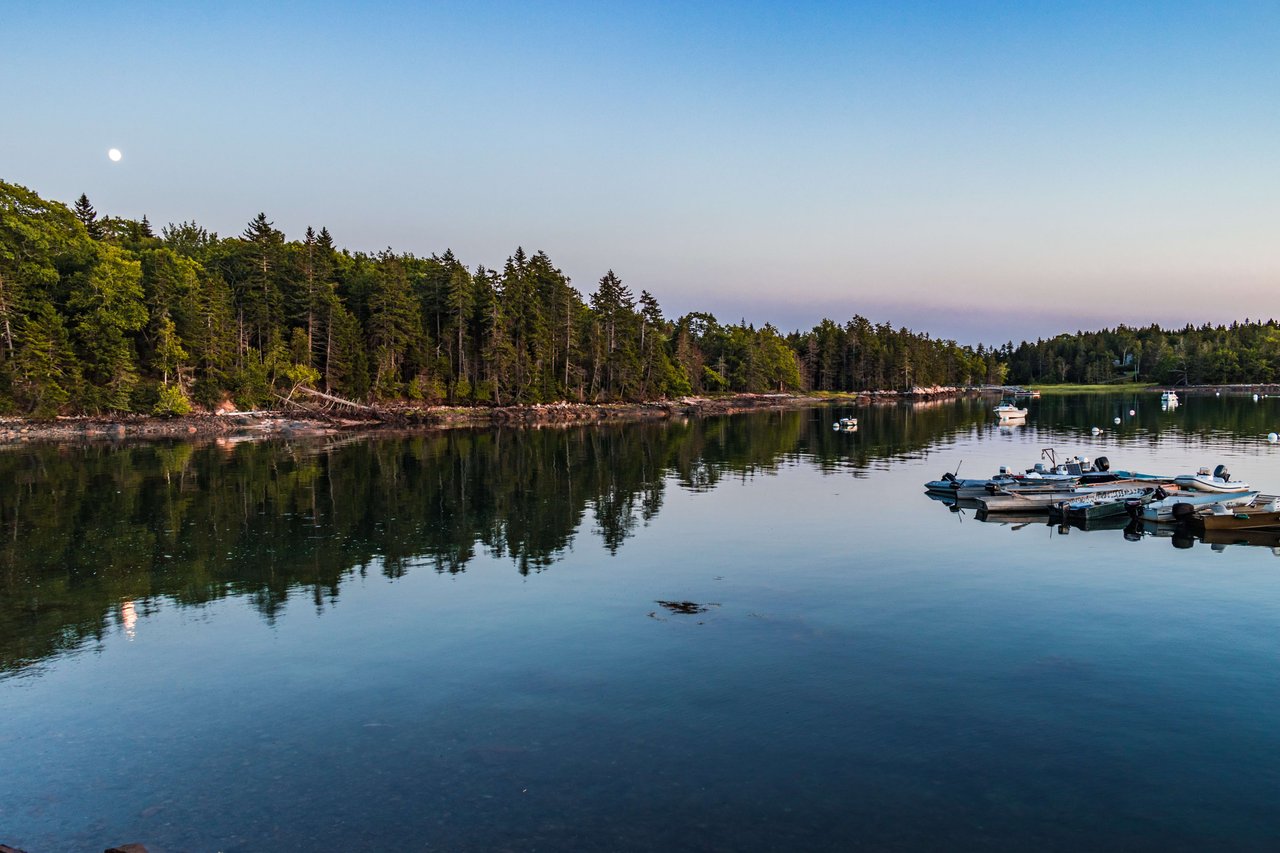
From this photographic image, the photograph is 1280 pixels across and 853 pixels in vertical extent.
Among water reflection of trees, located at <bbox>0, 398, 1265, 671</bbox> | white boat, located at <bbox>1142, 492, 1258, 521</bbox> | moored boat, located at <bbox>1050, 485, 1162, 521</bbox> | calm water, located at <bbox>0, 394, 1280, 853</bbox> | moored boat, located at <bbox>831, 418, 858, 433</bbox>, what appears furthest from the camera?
moored boat, located at <bbox>831, 418, 858, 433</bbox>

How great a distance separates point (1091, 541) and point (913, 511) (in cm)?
887

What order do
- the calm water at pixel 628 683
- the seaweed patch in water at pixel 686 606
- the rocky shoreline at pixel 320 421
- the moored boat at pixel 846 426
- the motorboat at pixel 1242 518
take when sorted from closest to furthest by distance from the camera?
the calm water at pixel 628 683, the seaweed patch in water at pixel 686 606, the motorboat at pixel 1242 518, the rocky shoreline at pixel 320 421, the moored boat at pixel 846 426

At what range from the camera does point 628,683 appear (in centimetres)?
1711

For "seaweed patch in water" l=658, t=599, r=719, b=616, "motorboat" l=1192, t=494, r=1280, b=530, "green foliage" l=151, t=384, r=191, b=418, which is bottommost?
"seaweed patch in water" l=658, t=599, r=719, b=616

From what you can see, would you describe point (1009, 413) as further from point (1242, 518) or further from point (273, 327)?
point (273, 327)

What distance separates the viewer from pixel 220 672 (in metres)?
17.9

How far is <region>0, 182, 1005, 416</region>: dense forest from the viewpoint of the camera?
288ft

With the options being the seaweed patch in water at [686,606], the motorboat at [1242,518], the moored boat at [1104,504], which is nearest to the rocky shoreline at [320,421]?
the seaweed patch in water at [686,606]

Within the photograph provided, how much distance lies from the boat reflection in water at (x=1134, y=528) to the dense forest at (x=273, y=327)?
91.9m

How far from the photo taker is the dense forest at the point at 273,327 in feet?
288

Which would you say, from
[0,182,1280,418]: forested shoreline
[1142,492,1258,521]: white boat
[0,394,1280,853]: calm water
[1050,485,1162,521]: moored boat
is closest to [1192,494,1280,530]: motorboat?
[1142,492,1258,521]: white boat

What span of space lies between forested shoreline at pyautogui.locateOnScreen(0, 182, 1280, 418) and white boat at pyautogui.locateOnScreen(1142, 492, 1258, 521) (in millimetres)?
97296

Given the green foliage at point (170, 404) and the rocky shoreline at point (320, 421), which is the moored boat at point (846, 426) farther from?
the green foliage at point (170, 404)

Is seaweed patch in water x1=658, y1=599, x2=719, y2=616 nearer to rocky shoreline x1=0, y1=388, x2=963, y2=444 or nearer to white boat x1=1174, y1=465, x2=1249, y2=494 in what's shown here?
white boat x1=1174, y1=465, x2=1249, y2=494
